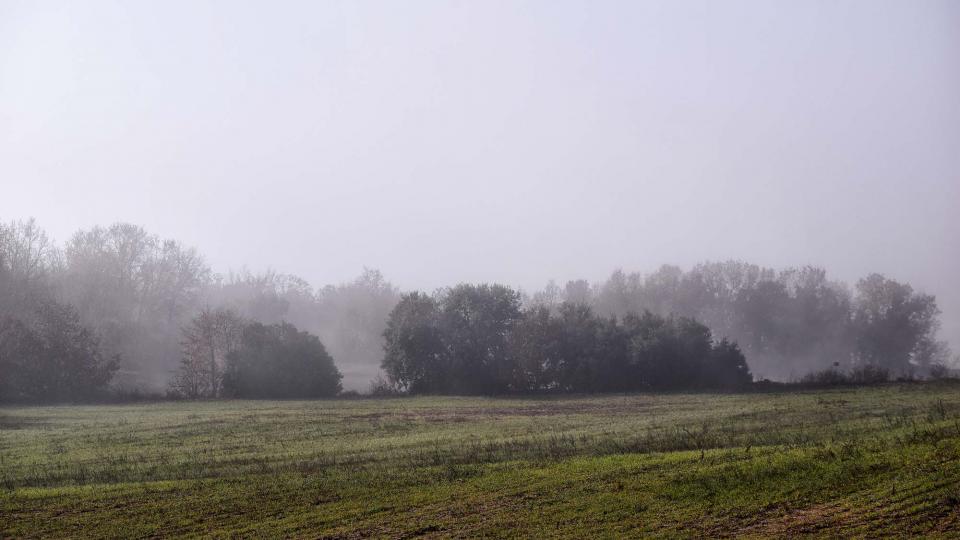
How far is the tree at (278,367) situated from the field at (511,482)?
3178 centimetres

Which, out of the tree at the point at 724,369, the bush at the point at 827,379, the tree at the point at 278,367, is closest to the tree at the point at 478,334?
the tree at the point at 278,367

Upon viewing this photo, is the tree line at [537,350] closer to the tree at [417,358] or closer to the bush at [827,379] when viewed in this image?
the tree at [417,358]

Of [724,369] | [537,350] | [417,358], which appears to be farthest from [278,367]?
[724,369]

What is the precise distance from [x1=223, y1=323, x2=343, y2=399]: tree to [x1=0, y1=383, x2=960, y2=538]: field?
31781mm

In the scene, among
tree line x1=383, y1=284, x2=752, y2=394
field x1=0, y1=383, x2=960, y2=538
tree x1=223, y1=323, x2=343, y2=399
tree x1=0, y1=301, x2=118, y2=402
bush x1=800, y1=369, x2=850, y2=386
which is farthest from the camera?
tree x1=223, y1=323, x2=343, y2=399

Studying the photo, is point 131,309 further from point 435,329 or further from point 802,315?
point 802,315

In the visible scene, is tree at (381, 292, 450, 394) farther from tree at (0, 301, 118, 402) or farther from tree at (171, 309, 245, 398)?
tree at (0, 301, 118, 402)

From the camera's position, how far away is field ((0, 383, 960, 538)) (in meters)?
12.5

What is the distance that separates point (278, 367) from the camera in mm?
62062

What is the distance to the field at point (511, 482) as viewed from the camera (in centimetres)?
1248

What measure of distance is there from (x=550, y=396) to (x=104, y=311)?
57184mm

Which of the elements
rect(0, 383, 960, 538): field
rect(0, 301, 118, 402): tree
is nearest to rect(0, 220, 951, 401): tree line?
rect(0, 301, 118, 402): tree

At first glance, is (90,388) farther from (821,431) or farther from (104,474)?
(821,431)

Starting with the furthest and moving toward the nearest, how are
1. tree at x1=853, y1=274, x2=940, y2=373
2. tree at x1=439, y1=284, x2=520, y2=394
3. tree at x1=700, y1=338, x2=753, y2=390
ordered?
tree at x1=853, y1=274, x2=940, y2=373, tree at x1=439, y1=284, x2=520, y2=394, tree at x1=700, y1=338, x2=753, y2=390
